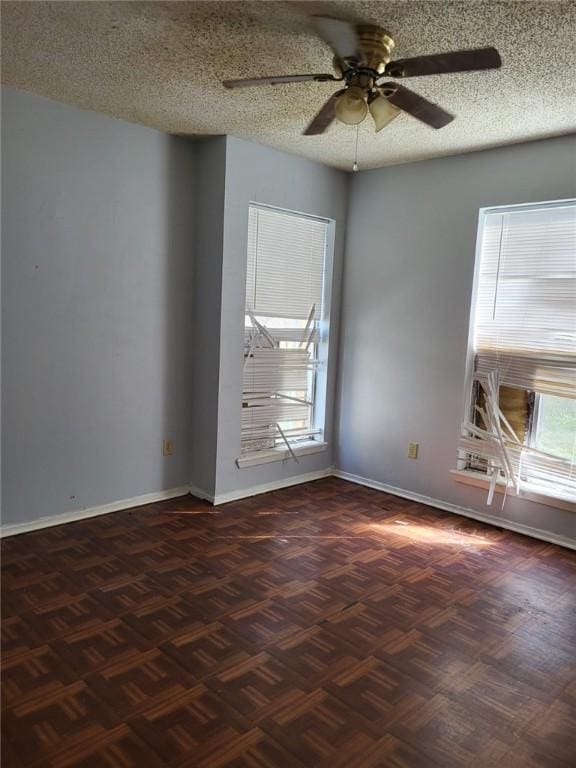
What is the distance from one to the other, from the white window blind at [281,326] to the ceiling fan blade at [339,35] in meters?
1.79

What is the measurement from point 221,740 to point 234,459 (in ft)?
7.38

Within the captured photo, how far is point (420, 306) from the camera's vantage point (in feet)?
13.4

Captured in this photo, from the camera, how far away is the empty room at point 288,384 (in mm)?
1998

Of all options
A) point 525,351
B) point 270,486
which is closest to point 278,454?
point 270,486

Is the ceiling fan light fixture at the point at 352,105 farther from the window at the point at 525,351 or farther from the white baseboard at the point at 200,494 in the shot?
the white baseboard at the point at 200,494

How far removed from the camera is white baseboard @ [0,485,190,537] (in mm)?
3205

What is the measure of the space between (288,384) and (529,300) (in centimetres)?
177

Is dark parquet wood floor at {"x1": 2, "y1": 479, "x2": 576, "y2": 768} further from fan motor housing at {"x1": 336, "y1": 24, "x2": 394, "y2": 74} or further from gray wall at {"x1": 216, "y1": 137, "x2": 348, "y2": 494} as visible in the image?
fan motor housing at {"x1": 336, "y1": 24, "x2": 394, "y2": 74}

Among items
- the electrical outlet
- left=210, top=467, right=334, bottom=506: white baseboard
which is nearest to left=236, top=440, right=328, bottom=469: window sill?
left=210, top=467, right=334, bottom=506: white baseboard

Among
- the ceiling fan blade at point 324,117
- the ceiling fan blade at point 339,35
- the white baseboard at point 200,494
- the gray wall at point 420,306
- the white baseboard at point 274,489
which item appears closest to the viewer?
the ceiling fan blade at point 339,35

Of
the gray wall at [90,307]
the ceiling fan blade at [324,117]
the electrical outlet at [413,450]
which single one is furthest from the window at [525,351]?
the gray wall at [90,307]

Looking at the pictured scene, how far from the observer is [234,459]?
3.95 m

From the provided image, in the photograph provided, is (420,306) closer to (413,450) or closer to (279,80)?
(413,450)

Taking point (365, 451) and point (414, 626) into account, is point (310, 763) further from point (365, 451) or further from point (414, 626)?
Answer: point (365, 451)
